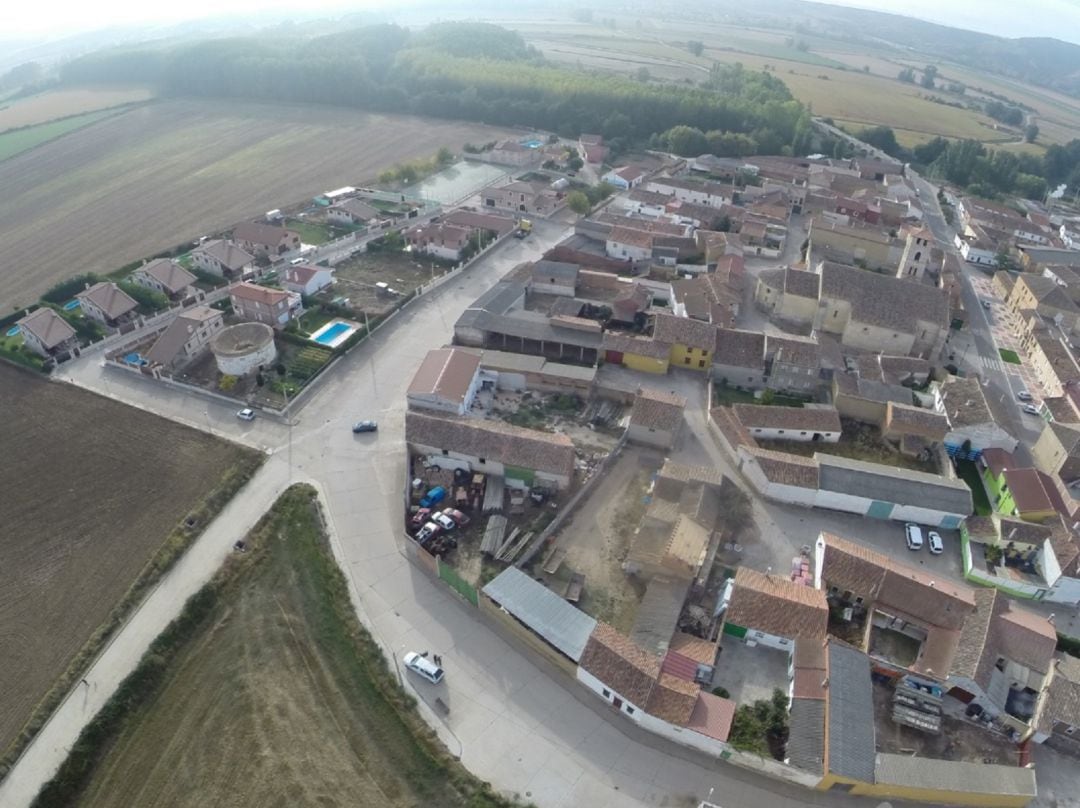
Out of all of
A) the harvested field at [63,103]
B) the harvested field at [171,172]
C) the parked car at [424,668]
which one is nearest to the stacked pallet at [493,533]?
the parked car at [424,668]

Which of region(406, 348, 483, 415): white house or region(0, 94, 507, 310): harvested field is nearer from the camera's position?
region(406, 348, 483, 415): white house

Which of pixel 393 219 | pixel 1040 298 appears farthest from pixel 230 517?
pixel 1040 298

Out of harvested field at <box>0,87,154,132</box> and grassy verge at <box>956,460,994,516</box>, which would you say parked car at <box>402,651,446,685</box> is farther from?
harvested field at <box>0,87,154,132</box>

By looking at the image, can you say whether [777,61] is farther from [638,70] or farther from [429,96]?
[429,96]

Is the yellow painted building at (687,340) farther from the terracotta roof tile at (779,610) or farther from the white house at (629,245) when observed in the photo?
Result: the terracotta roof tile at (779,610)

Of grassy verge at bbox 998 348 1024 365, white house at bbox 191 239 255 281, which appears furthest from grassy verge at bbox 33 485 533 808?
grassy verge at bbox 998 348 1024 365
